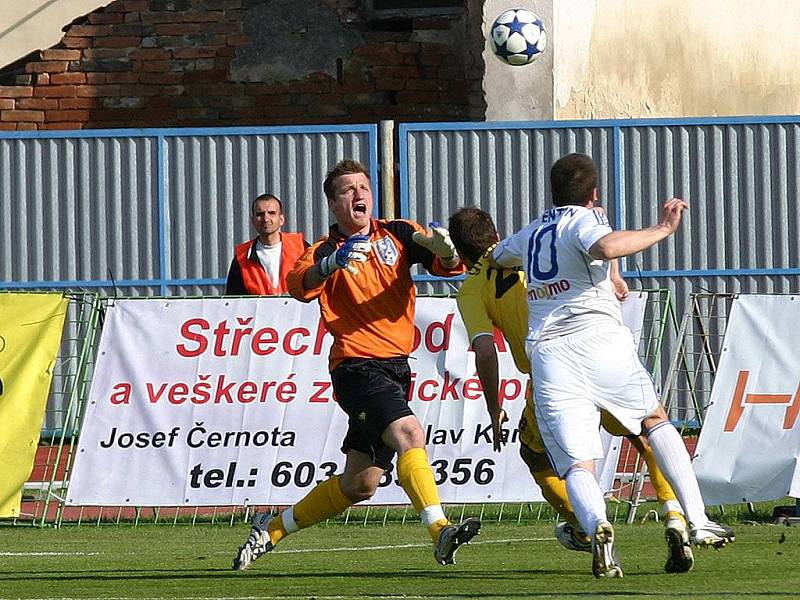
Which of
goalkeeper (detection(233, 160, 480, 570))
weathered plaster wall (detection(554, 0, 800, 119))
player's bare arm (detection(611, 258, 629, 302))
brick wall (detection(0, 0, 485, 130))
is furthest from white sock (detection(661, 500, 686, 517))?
brick wall (detection(0, 0, 485, 130))

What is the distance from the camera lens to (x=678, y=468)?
318 inches

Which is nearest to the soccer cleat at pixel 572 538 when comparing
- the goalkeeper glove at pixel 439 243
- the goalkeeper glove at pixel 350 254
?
the goalkeeper glove at pixel 439 243

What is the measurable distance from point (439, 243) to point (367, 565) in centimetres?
166

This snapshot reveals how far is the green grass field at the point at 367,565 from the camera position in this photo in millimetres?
7645

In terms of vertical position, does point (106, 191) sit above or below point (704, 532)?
above

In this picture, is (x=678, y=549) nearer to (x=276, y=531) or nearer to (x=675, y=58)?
(x=276, y=531)

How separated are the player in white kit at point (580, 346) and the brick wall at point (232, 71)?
11.6 metres

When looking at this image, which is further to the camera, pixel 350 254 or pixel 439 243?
pixel 439 243

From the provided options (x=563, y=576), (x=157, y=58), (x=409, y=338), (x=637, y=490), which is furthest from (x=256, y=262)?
(x=157, y=58)

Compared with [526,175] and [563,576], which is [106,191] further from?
[563,576]

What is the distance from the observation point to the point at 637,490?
11.5 metres

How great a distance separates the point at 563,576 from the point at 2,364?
4.82m

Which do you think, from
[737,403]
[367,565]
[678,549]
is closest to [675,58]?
[737,403]

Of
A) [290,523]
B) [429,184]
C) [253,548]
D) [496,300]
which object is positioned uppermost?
[429,184]
